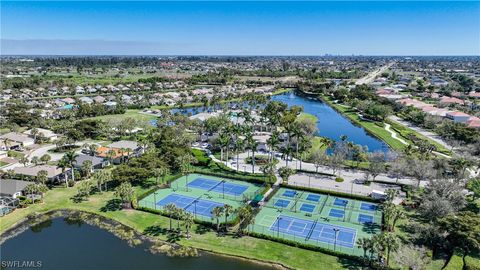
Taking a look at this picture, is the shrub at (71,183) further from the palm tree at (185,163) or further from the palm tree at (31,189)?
the palm tree at (185,163)

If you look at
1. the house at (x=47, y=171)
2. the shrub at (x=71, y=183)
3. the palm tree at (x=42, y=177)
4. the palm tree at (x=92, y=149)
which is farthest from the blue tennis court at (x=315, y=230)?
the palm tree at (x=92, y=149)

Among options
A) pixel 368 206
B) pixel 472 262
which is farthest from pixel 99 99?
pixel 472 262

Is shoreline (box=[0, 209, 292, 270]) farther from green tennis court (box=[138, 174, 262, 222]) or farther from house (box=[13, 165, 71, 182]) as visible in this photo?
house (box=[13, 165, 71, 182])

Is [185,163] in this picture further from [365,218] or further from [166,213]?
[365,218]

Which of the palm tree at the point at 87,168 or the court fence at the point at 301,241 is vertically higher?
the palm tree at the point at 87,168

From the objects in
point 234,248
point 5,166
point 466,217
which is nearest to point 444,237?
point 466,217
